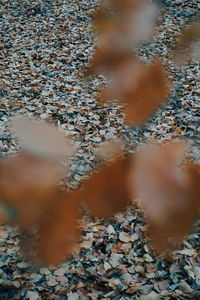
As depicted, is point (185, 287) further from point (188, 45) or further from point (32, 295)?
point (188, 45)

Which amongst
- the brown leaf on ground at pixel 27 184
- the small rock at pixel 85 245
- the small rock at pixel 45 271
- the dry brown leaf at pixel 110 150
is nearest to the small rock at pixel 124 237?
the small rock at pixel 85 245

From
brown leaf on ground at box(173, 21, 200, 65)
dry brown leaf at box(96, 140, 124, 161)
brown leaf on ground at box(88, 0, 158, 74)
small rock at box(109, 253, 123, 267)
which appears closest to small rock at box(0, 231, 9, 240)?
small rock at box(109, 253, 123, 267)

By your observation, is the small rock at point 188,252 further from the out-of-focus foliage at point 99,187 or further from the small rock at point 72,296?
the small rock at point 72,296

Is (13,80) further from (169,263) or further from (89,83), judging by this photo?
(169,263)

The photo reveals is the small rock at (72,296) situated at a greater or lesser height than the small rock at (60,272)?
lesser

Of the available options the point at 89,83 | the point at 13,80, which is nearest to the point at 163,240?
the point at 89,83

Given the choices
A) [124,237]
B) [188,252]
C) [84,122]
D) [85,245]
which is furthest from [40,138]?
[188,252]

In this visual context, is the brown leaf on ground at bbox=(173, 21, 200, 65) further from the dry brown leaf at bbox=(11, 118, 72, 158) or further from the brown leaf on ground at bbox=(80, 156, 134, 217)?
the brown leaf on ground at bbox=(80, 156, 134, 217)
